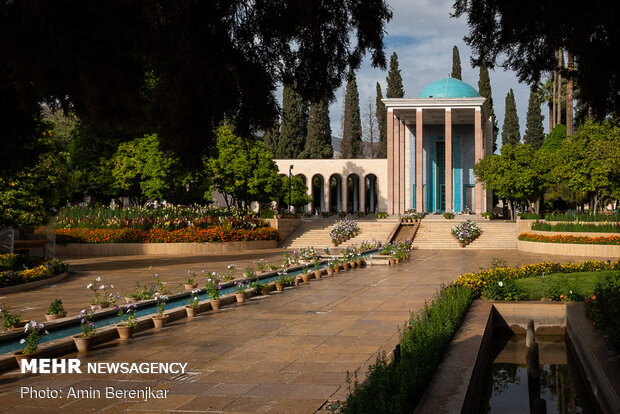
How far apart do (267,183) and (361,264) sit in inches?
735

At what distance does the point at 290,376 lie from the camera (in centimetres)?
643

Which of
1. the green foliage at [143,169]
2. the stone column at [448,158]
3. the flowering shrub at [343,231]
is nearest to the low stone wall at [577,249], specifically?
the flowering shrub at [343,231]

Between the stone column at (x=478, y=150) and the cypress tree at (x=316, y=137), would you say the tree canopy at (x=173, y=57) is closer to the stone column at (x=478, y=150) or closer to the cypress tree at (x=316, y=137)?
the stone column at (x=478, y=150)

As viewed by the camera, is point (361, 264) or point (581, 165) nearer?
point (361, 264)

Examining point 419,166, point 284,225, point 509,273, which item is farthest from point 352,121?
point 509,273

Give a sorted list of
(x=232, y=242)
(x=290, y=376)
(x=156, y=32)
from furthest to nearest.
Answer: (x=232, y=242), (x=290, y=376), (x=156, y=32)

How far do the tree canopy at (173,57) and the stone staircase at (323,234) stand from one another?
1134 inches

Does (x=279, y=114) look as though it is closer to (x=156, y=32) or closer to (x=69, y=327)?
(x=156, y=32)

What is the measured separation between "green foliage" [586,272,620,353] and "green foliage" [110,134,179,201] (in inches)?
1106

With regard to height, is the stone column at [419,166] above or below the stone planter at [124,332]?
above

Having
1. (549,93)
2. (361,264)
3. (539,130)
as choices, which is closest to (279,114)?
(361,264)

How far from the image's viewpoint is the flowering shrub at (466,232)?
1248 inches

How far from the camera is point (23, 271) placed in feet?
51.4

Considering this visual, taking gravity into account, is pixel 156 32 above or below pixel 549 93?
below
